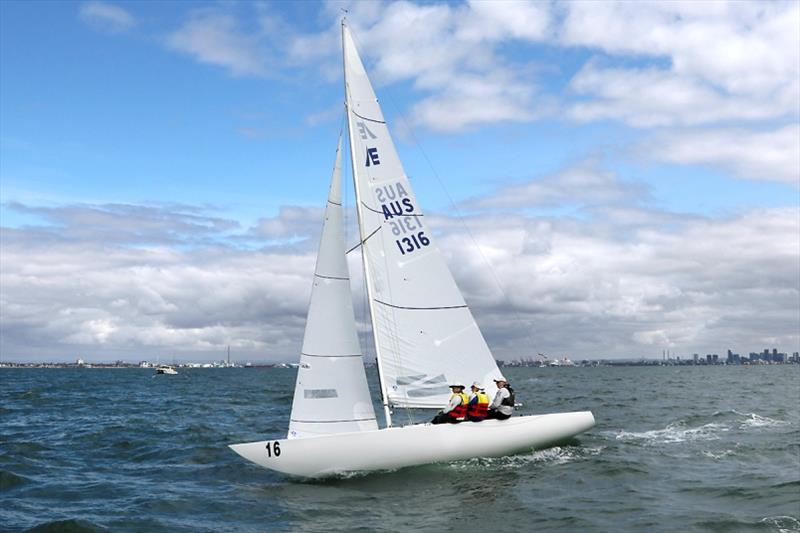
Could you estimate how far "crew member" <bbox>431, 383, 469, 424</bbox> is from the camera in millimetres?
15070

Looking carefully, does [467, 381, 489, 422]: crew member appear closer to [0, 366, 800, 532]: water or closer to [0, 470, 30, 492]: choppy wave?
[0, 366, 800, 532]: water

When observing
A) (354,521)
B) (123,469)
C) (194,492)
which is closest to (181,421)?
(123,469)

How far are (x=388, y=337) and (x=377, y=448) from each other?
2.58m

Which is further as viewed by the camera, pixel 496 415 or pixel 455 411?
pixel 496 415

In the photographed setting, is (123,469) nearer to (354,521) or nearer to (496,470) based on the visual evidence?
(354,521)

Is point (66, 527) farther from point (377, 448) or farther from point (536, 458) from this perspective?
point (536, 458)

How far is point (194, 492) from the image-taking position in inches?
541

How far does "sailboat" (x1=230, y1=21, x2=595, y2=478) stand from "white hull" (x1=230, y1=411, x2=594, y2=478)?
0.03 meters

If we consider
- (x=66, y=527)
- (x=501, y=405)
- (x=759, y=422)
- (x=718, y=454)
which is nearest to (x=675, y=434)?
(x=718, y=454)

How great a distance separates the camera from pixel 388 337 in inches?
611

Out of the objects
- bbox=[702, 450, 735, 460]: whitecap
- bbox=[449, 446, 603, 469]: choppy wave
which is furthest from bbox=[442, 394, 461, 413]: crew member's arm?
bbox=[702, 450, 735, 460]: whitecap

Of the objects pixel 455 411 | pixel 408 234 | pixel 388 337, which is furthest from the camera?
pixel 408 234

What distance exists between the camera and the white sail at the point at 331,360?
14.8 m

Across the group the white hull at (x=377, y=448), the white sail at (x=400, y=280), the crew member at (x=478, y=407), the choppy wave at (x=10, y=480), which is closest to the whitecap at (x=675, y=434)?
the crew member at (x=478, y=407)
